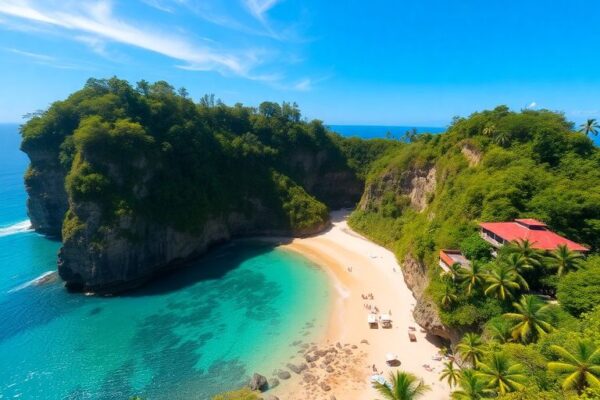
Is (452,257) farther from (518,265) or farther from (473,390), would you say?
(473,390)

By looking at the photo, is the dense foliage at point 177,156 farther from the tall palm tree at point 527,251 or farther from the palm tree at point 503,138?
the tall palm tree at point 527,251

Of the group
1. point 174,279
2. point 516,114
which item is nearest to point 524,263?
point 516,114

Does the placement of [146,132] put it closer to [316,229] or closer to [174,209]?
[174,209]

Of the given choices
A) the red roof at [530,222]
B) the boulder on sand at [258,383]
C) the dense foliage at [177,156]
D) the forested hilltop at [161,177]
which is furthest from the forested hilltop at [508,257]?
the dense foliage at [177,156]

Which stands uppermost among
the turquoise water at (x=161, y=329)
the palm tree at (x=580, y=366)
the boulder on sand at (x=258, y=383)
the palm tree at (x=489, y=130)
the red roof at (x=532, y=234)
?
the palm tree at (x=489, y=130)

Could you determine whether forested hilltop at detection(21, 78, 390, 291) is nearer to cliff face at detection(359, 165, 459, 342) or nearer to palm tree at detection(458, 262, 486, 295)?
cliff face at detection(359, 165, 459, 342)

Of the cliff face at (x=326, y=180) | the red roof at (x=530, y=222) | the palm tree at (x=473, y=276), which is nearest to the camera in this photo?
the palm tree at (x=473, y=276)

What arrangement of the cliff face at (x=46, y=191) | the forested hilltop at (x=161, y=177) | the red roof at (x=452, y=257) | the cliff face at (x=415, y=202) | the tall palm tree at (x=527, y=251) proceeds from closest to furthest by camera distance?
the tall palm tree at (x=527, y=251) → the red roof at (x=452, y=257) → the cliff face at (x=415, y=202) → the forested hilltop at (x=161, y=177) → the cliff face at (x=46, y=191)
